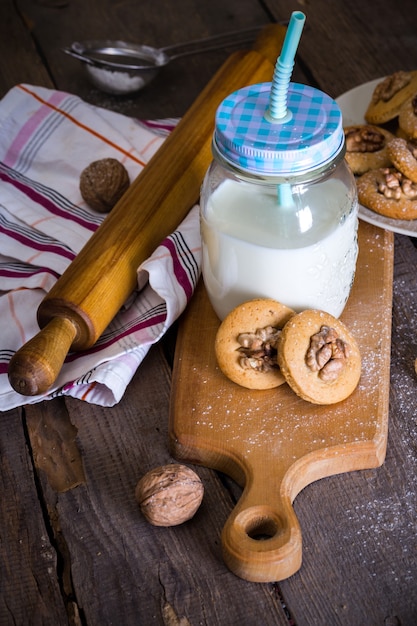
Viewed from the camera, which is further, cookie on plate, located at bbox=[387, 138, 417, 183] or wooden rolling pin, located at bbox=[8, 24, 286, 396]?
cookie on plate, located at bbox=[387, 138, 417, 183]

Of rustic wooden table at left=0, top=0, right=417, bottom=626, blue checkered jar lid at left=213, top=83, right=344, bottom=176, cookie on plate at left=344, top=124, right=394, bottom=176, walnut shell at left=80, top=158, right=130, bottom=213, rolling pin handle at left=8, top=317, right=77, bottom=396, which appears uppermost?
blue checkered jar lid at left=213, top=83, right=344, bottom=176

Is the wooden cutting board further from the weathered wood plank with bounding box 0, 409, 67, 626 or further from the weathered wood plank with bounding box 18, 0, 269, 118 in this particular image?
the weathered wood plank with bounding box 18, 0, 269, 118

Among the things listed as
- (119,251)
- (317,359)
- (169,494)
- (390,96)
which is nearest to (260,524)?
(169,494)

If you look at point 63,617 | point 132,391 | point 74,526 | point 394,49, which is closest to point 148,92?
point 394,49

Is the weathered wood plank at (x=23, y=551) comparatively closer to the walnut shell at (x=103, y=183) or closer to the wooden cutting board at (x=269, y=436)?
the wooden cutting board at (x=269, y=436)

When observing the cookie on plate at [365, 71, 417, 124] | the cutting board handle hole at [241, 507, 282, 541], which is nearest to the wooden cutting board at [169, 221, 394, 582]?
the cutting board handle hole at [241, 507, 282, 541]

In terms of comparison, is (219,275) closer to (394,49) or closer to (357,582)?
(357,582)
